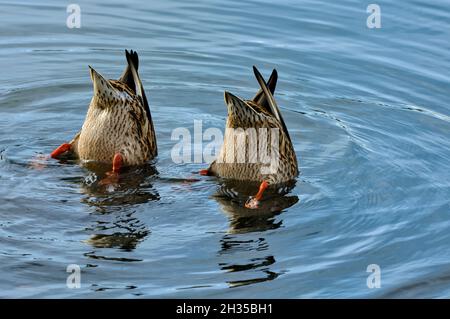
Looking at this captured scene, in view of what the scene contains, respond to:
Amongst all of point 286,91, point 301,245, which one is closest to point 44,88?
point 286,91

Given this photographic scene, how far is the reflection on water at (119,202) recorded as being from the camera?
8.47 meters

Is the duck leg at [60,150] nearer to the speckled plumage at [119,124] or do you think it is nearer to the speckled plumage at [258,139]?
the speckled plumage at [119,124]

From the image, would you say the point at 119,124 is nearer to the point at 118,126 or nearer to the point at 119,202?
the point at 118,126

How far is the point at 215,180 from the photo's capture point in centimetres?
1013

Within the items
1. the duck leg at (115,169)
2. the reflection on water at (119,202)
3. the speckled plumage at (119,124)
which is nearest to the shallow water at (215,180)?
the reflection on water at (119,202)

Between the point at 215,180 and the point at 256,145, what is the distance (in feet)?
2.04

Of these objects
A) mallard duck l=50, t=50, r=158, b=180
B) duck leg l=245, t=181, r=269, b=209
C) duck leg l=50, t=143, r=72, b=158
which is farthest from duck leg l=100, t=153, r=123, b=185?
duck leg l=245, t=181, r=269, b=209

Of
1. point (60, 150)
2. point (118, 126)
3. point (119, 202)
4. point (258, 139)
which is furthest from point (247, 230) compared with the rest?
point (60, 150)

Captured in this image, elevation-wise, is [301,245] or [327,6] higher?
[327,6]

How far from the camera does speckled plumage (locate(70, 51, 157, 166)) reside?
386 inches

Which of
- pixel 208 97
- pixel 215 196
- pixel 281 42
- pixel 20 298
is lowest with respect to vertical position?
pixel 20 298

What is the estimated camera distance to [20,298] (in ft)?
24.0

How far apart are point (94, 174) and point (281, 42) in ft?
16.9

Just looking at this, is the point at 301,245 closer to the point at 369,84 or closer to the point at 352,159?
the point at 352,159
